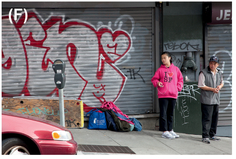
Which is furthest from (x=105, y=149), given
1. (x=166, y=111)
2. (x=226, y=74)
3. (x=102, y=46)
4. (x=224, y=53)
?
(x=224, y=53)

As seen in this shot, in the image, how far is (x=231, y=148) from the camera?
5988 millimetres

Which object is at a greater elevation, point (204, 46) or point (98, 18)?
point (98, 18)

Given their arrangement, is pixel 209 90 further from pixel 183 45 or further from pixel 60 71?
pixel 60 71

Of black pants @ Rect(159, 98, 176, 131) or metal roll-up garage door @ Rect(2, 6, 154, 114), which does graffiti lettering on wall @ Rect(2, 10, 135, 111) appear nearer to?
metal roll-up garage door @ Rect(2, 6, 154, 114)

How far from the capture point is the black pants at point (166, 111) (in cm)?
630

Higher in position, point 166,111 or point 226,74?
Answer: point 226,74

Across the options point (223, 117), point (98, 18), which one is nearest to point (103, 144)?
point (98, 18)

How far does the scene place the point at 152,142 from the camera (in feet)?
19.9

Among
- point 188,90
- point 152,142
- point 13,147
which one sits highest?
point 188,90

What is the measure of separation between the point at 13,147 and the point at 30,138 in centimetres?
23

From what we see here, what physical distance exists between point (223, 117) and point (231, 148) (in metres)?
1.84

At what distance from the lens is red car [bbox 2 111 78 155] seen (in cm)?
362

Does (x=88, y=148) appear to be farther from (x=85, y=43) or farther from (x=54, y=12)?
(x=54, y=12)

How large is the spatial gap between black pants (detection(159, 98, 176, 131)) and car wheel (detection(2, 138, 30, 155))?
11.1ft
